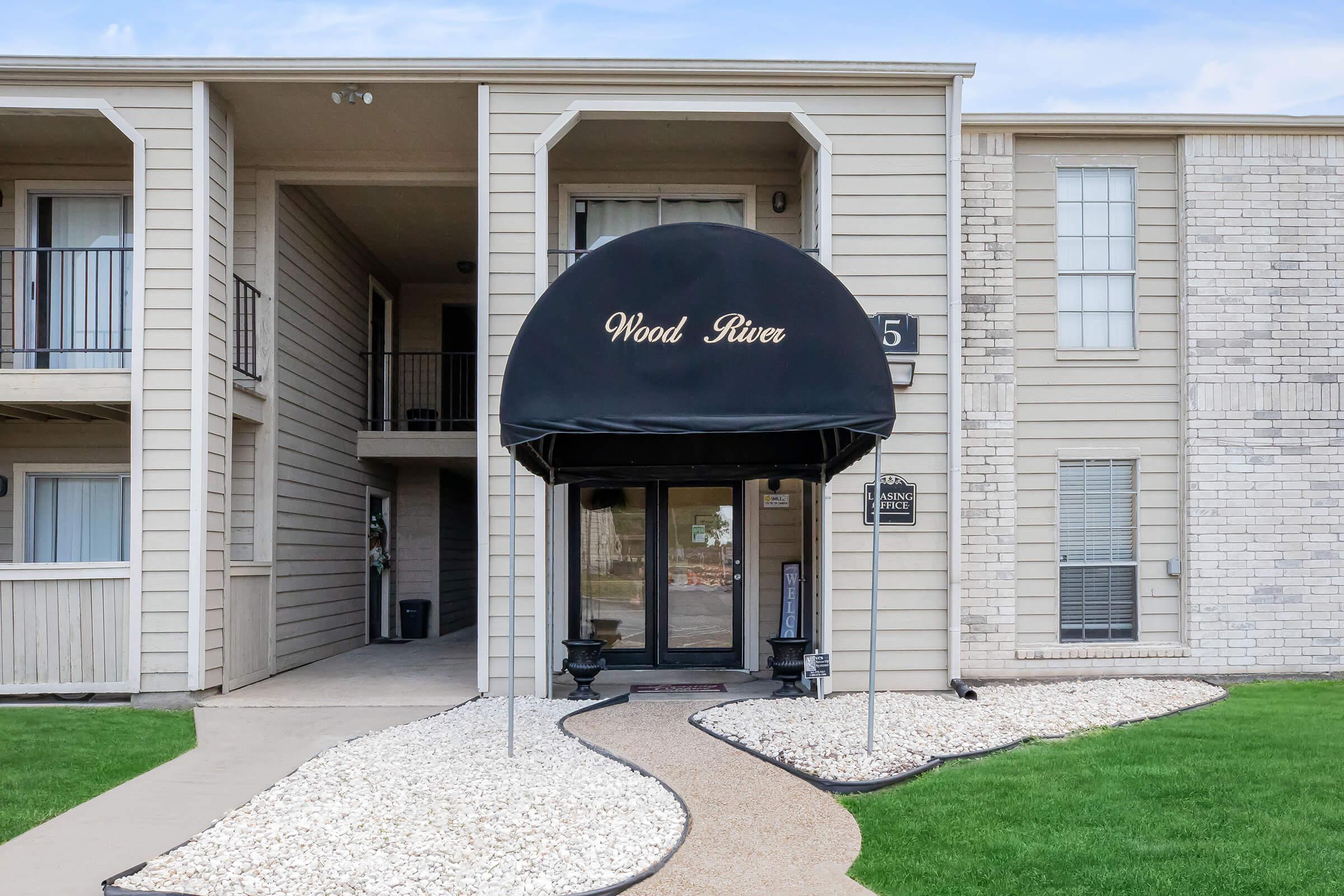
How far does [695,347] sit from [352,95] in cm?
483

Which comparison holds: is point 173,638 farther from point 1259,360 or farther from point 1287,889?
point 1259,360

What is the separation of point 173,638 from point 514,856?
5387 millimetres

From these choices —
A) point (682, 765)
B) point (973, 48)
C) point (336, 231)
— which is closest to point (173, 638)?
point (682, 765)

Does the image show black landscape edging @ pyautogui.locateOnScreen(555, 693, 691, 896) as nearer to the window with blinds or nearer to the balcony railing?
the window with blinds

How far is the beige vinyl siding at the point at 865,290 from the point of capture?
884cm

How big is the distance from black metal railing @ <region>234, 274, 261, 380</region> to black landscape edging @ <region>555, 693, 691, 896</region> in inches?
205

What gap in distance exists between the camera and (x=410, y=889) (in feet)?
14.1

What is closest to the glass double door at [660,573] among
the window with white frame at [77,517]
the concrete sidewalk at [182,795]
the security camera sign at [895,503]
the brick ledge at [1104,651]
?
the security camera sign at [895,503]

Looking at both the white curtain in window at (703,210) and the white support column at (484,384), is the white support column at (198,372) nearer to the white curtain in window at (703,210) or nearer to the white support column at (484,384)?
the white support column at (484,384)

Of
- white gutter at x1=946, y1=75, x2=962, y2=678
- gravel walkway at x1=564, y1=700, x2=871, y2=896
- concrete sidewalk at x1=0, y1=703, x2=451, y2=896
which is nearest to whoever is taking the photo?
gravel walkway at x1=564, y1=700, x2=871, y2=896

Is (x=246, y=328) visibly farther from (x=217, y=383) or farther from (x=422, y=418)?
(x=422, y=418)

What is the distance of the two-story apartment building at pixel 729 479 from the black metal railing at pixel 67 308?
0.13 feet

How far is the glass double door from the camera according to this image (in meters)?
10.2

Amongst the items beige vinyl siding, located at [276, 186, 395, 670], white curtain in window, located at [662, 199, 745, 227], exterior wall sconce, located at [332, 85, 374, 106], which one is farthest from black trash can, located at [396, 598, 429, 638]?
exterior wall sconce, located at [332, 85, 374, 106]
